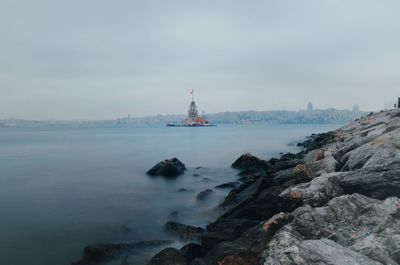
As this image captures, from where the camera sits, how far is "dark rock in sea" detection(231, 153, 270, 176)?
74.9 ft

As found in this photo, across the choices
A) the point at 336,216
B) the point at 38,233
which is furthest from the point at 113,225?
the point at 336,216

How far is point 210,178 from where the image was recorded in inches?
937

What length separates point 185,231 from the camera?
11734 millimetres

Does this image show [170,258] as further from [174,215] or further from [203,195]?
[203,195]

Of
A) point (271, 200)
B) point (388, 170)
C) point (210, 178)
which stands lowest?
point (210, 178)

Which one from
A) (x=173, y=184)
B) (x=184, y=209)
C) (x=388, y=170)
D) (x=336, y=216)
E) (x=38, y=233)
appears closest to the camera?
(x=336, y=216)

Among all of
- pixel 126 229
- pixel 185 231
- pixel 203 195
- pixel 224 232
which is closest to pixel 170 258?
pixel 224 232

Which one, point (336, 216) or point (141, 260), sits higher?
point (336, 216)

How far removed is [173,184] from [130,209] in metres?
5.97

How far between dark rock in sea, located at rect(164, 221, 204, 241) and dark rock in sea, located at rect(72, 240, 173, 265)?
0.71 m

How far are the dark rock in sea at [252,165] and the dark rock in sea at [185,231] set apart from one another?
10.5 meters

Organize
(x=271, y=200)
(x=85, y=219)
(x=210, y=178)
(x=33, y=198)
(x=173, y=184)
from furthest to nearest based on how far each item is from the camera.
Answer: (x=210, y=178), (x=173, y=184), (x=33, y=198), (x=85, y=219), (x=271, y=200)

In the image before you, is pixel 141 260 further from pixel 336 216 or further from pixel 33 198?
pixel 33 198

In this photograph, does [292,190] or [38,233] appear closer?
[292,190]
